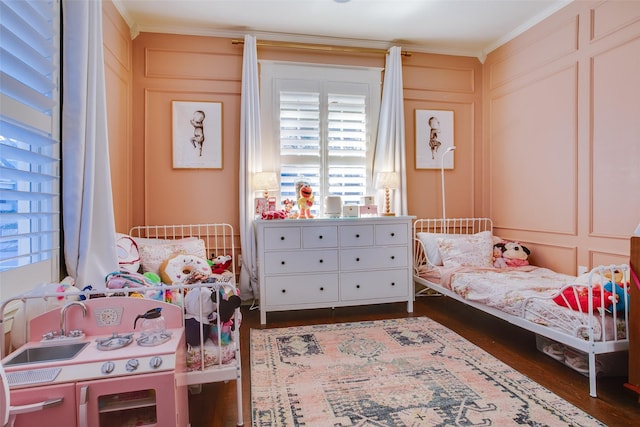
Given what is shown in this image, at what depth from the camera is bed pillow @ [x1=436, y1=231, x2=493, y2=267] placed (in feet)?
12.2

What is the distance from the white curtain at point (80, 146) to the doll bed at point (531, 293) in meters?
2.72

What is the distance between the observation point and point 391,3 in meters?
3.36

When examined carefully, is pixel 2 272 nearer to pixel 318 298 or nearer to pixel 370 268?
pixel 318 298

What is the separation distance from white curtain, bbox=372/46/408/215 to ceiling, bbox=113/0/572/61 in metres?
0.32

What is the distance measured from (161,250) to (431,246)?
265 cm

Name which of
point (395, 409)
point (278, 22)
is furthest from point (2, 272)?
point (278, 22)

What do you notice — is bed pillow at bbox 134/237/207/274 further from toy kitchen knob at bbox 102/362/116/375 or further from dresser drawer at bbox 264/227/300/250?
toy kitchen knob at bbox 102/362/116/375

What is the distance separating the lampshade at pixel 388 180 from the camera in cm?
397

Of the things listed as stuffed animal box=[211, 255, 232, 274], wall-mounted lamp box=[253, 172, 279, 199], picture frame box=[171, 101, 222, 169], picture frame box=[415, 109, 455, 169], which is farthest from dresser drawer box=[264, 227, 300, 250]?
picture frame box=[415, 109, 455, 169]

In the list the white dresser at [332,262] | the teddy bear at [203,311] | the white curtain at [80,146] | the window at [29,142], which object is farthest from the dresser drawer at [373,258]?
the window at [29,142]

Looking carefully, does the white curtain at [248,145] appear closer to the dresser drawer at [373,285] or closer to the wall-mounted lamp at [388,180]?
the dresser drawer at [373,285]

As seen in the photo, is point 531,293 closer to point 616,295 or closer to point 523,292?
point 523,292

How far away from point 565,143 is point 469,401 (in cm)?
259

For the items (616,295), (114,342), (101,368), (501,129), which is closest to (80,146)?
(114,342)
